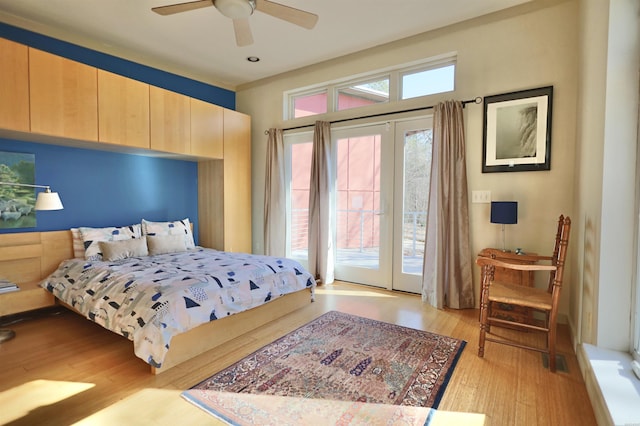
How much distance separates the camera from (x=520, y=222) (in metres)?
3.20

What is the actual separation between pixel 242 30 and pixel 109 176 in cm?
245

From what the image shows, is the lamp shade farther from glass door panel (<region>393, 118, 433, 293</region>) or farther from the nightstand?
glass door panel (<region>393, 118, 433, 293</region>)

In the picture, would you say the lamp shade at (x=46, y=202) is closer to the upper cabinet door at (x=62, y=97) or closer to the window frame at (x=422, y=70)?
the upper cabinet door at (x=62, y=97)

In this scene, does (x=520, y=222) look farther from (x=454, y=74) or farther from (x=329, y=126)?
(x=329, y=126)

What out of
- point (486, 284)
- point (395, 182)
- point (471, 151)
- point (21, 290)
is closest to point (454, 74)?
point (471, 151)

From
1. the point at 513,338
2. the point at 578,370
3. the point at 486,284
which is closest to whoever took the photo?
the point at 578,370

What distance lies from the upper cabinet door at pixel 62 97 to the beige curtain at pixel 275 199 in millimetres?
2225

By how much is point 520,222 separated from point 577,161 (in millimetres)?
713

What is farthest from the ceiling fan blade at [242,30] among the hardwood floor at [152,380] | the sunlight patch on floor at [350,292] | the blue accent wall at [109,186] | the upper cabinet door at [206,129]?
the sunlight patch on floor at [350,292]

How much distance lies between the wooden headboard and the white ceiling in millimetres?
2129

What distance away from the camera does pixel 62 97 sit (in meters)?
3.06

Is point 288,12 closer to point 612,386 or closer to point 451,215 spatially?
point 451,215

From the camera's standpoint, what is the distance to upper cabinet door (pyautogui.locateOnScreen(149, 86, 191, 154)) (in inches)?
149

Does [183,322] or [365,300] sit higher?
[183,322]
